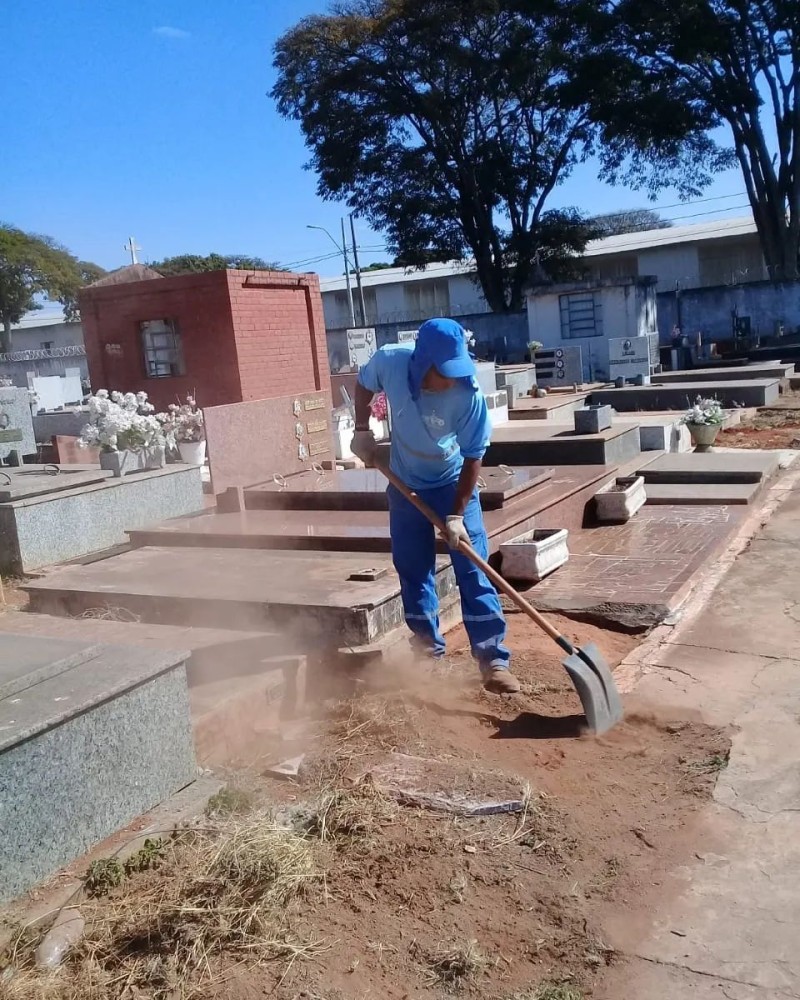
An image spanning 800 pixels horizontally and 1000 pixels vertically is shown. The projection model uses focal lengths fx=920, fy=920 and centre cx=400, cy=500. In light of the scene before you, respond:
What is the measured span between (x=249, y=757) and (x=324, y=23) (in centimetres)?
3058

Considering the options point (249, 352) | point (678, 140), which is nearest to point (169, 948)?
point (249, 352)

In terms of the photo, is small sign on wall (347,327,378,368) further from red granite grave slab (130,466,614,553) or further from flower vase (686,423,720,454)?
red granite grave slab (130,466,614,553)

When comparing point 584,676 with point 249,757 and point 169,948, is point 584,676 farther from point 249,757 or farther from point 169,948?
point 169,948

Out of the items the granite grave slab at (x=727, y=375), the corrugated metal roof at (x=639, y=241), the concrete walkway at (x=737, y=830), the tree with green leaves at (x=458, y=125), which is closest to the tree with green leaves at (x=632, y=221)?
the corrugated metal roof at (x=639, y=241)

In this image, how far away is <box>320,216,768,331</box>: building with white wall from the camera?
39.5m

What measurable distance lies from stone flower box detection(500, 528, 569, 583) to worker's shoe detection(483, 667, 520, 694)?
186 cm

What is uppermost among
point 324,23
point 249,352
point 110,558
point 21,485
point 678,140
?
point 324,23

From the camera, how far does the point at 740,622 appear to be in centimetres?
516

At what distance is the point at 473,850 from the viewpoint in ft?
9.43

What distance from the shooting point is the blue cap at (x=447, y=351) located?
396 centimetres

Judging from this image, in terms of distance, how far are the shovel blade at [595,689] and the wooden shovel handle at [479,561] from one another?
0.12 metres

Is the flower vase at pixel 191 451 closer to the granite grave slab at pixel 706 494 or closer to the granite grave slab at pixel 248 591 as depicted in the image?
the granite grave slab at pixel 248 591

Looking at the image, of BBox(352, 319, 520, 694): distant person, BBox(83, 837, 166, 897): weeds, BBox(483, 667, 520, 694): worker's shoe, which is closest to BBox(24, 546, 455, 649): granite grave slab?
BBox(352, 319, 520, 694): distant person

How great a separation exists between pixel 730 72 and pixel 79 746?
95.8 ft
